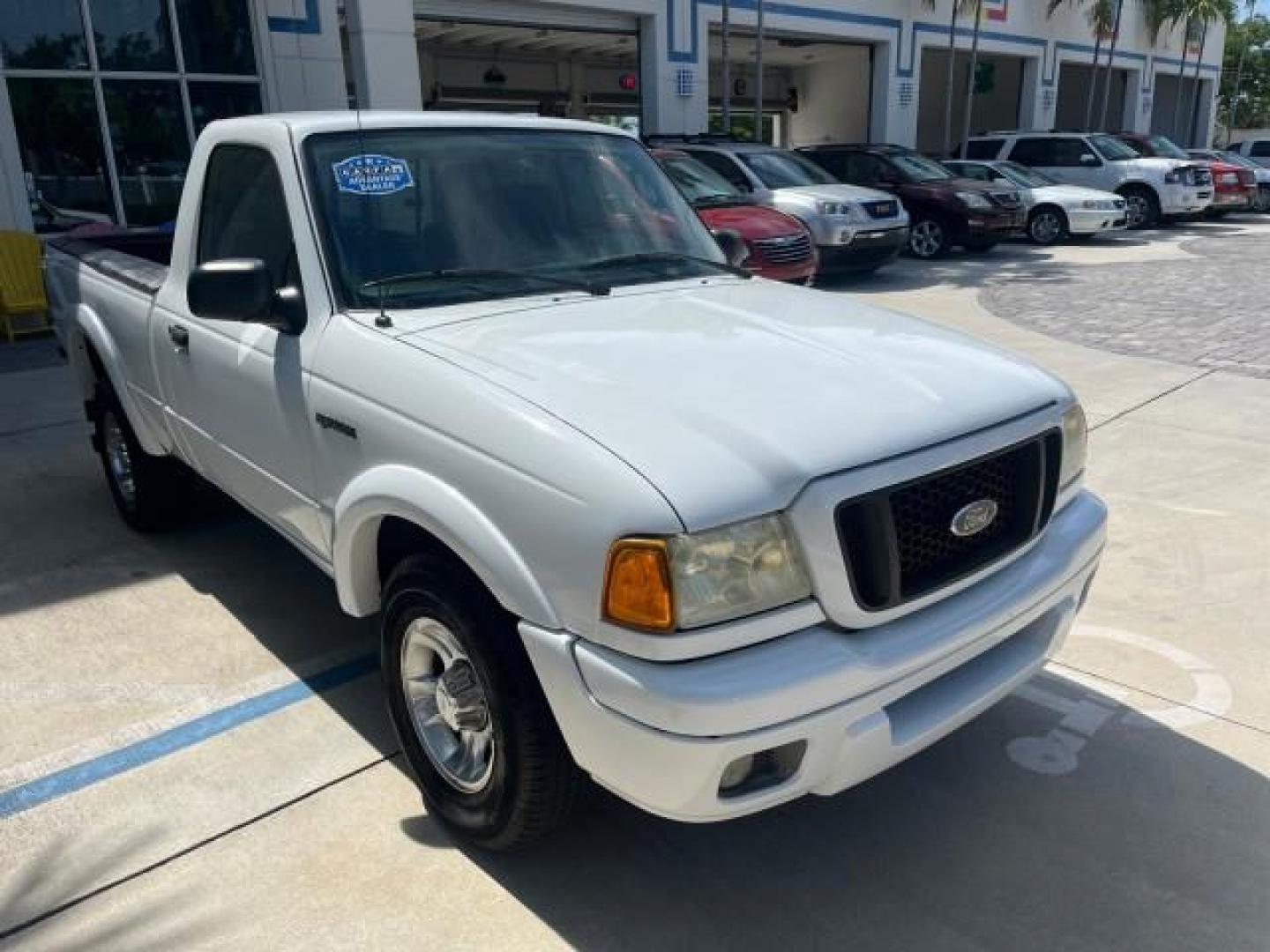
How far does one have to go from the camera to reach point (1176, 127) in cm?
3972

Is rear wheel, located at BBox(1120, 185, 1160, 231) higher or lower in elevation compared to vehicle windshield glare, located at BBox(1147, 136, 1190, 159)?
lower

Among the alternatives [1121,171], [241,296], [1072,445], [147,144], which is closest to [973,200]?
[1121,171]

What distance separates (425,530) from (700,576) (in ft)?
2.85

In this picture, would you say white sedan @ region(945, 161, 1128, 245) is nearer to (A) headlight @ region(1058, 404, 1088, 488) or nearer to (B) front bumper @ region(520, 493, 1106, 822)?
(A) headlight @ region(1058, 404, 1088, 488)

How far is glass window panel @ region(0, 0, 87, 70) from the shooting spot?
1164 centimetres

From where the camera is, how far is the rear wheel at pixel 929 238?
15977mm

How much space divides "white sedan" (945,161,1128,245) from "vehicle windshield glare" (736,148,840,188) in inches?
186

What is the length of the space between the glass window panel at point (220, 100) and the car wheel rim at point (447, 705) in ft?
40.5

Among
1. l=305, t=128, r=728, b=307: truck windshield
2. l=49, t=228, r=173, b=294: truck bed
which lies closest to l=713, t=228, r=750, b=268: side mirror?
l=305, t=128, r=728, b=307: truck windshield

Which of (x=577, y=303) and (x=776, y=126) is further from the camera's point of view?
(x=776, y=126)

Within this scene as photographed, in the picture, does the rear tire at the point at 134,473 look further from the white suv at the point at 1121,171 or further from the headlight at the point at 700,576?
the white suv at the point at 1121,171

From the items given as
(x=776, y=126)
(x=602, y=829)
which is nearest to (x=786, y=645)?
(x=602, y=829)

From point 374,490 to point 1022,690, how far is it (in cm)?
230

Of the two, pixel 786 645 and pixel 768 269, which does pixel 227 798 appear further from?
pixel 768 269
